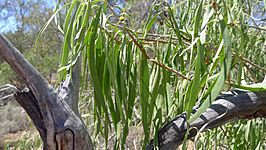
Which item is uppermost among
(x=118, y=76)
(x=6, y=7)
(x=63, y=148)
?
(x=6, y=7)

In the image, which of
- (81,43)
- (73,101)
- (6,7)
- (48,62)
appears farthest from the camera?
(6,7)

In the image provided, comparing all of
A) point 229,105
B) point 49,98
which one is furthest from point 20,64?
point 229,105

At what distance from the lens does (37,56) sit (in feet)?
24.4

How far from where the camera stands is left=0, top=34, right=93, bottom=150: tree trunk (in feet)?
2.15

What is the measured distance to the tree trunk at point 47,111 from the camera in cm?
Result: 66

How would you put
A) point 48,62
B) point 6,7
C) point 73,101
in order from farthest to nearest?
point 6,7
point 48,62
point 73,101

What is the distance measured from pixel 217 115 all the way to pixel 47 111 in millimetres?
262

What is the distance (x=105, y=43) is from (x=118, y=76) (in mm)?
68

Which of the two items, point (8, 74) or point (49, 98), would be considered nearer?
point (49, 98)

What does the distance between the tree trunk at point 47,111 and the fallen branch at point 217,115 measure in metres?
0.13

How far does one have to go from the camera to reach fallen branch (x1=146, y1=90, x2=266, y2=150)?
2.15ft

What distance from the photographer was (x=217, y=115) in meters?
0.66

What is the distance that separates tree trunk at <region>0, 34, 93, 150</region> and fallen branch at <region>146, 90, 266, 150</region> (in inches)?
5.0

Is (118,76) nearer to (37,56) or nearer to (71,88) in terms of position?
(71,88)
